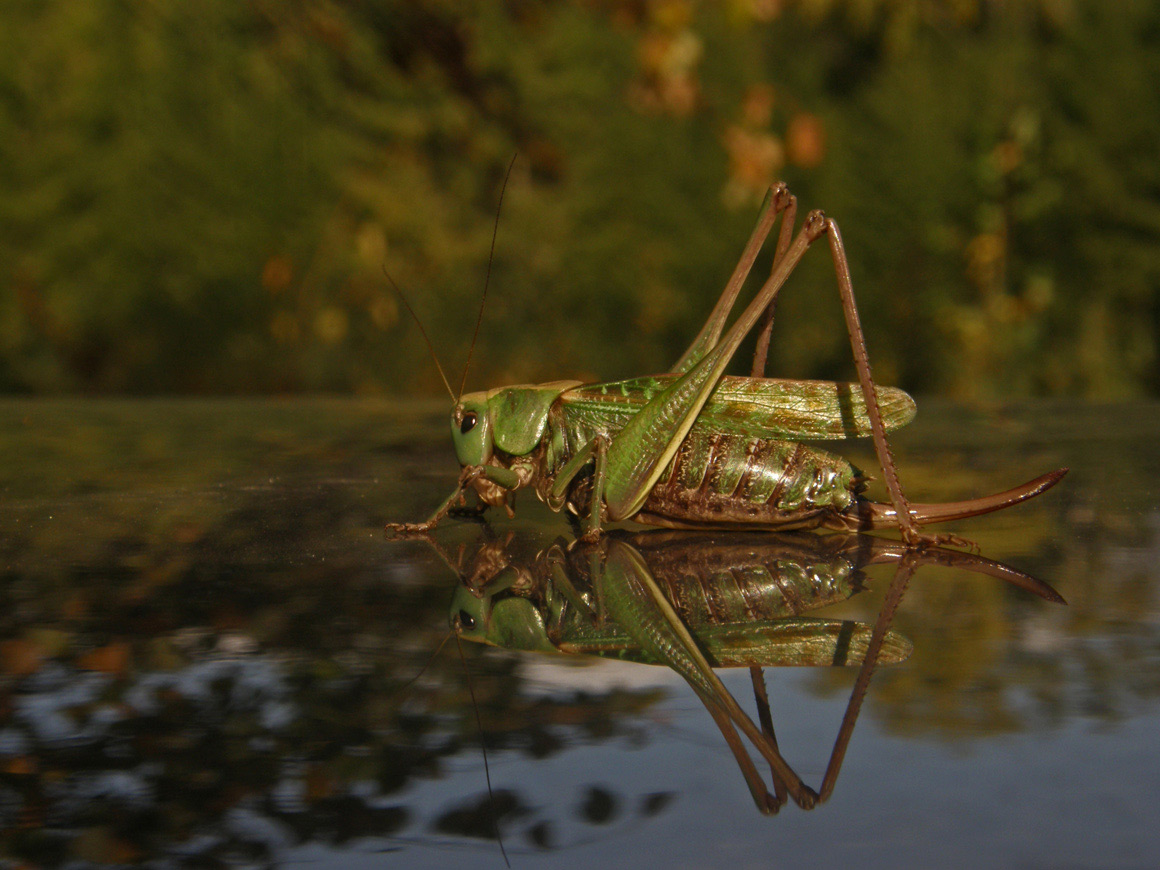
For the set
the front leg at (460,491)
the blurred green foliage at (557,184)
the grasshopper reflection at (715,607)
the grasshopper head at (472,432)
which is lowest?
the grasshopper reflection at (715,607)

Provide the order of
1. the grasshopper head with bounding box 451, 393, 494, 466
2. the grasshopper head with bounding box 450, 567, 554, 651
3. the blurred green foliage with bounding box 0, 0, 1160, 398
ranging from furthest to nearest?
the blurred green foliage with bounding box 0, 0, 1160, 398
the grasshopper head with bounding box 451, 393, 494, 466
the grasshopper head with bounding box 450, 567, 554, 651

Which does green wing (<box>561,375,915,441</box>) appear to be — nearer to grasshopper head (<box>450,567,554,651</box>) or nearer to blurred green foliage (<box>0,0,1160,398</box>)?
grasshopper head (<box>450,567,554,651</box>)

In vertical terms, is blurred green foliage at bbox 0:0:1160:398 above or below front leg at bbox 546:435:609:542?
above

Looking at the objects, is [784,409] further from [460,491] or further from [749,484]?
[460,491]

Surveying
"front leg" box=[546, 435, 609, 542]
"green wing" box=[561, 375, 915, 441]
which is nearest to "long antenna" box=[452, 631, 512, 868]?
"front leg" box=[546, 435, 609, 542]

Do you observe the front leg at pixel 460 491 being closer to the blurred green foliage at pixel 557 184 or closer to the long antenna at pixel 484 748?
the long antenna at pixel 484 748

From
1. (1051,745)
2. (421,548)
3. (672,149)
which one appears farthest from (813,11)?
(1051,745)

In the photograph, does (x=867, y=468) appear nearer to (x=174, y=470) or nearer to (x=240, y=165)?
(x=174, y=470)

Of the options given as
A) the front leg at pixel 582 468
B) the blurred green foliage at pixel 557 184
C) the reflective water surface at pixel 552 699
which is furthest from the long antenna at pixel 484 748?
the blurred green foliage at pixel 557 184
